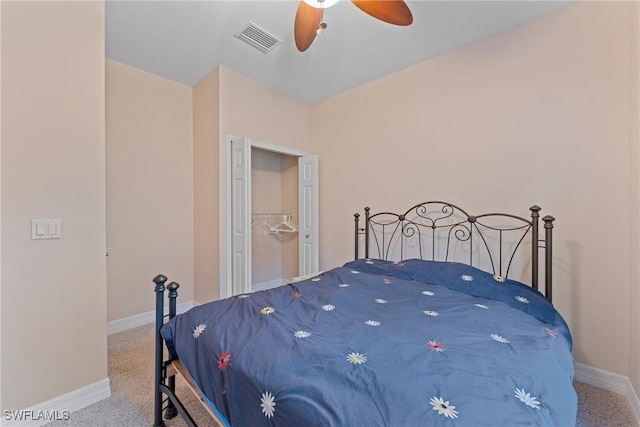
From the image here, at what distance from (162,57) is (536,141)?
11.4 ft

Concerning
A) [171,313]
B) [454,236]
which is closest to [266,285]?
[171,313]

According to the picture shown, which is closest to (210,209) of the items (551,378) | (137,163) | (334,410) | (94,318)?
(137,163)

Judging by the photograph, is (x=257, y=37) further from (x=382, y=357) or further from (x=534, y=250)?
(x=534, y=250)

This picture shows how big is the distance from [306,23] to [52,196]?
1.86 metres

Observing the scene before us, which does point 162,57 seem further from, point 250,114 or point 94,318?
point 94,318

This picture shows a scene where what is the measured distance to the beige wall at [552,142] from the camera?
71.5 inches

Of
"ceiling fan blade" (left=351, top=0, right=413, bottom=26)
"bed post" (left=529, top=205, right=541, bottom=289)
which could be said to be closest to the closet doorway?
"ceiling fan blade" (left=351, top=0, right=413, bottom=26)

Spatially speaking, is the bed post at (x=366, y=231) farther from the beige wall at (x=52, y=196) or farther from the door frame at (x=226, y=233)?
the beige wall at (x=52, y=196)

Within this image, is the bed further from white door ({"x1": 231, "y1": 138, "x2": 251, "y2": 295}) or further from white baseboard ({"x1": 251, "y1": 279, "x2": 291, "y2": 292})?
white baseboard ({"x1": 251, "y1": 279, "x2": 291, "y2": 292})

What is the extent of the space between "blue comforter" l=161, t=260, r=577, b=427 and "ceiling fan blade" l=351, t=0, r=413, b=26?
1.69 metres

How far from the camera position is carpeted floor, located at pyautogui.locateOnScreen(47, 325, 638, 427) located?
1548mm

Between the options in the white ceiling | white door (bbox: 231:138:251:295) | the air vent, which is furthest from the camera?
white door (bbox: 231:138:251:295)

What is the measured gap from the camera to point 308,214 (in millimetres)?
3668

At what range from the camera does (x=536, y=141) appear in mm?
2096
